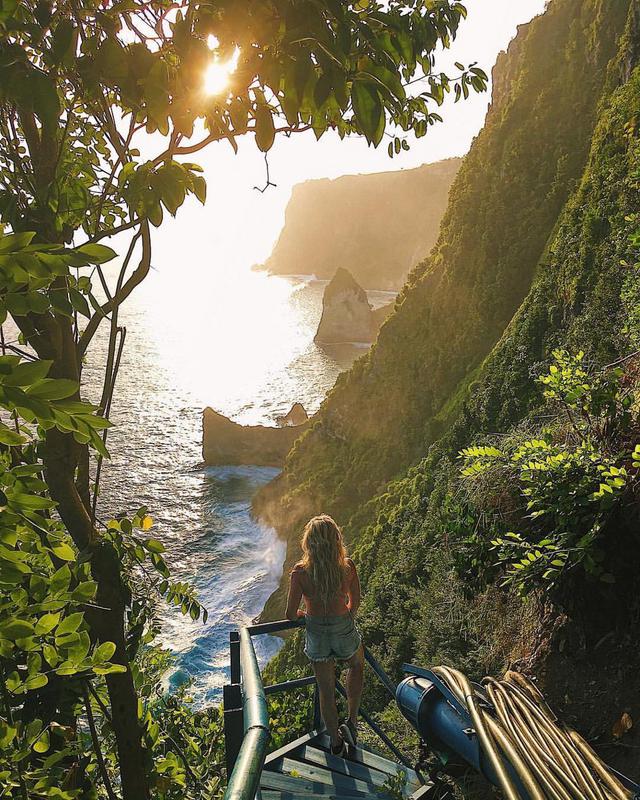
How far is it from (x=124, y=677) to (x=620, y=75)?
1841cm

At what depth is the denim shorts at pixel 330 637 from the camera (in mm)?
4438

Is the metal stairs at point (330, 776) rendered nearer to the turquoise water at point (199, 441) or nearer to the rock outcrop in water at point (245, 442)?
the turquoise water at point (199, 441)

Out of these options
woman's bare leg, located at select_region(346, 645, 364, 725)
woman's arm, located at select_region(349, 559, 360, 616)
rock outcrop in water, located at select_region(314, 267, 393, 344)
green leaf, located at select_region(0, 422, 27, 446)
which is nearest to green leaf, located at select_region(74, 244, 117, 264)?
green leaf, located at select_region(0, 422, 27, 446)

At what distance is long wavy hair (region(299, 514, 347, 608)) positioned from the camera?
4434 millimetres

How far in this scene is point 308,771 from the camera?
12.9 ft

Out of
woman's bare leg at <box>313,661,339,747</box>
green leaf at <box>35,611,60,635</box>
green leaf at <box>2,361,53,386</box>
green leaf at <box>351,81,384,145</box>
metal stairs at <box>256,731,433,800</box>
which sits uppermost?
green leaf at <box>351,81,384,145</box>

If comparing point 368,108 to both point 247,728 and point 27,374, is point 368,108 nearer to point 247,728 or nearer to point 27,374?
point 27,374

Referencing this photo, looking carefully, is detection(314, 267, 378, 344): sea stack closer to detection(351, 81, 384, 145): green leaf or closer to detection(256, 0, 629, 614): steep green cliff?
detection(256, 0, 629, 614): steep green cliff

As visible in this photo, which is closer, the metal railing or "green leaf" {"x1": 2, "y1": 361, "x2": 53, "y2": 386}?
"green leaf" {"x1": 2, "y1": 361, "x2": 53, "y2": 386}

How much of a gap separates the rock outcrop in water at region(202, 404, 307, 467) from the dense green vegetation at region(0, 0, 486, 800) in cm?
4306

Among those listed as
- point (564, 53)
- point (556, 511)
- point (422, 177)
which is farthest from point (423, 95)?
point (422, 177)

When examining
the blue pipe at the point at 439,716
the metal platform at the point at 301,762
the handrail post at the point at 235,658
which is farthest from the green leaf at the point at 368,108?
the handrail post at the point at 235,658

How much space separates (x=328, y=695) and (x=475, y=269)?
1930 centimetres

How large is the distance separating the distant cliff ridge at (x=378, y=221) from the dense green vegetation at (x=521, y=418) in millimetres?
137836
